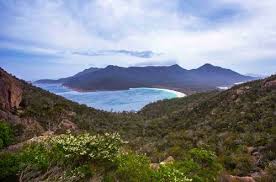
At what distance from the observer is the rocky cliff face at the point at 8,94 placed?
3388cm

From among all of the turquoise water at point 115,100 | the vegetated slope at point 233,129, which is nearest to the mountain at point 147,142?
the vegetated slope at point 233,129

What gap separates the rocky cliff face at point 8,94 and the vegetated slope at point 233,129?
1290 cm

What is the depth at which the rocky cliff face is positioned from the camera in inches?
1334

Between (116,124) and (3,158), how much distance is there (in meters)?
35.3

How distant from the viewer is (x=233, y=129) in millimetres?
36688

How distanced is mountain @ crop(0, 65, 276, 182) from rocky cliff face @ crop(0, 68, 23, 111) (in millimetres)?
88

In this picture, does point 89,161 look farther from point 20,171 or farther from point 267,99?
point 267,99

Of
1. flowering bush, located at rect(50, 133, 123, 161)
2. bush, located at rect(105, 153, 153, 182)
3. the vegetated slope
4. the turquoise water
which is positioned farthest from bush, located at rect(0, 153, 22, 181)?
the turquoise water

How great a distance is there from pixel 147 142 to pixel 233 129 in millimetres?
7994

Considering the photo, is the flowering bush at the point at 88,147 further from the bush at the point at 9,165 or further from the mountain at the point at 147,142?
the bush at the point at 9,165

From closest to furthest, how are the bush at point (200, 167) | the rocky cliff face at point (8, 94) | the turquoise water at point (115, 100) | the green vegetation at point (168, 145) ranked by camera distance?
the green vegetation at point (168, 145)
the bush at point (200, 167)
the rocky cliff face at point (8, 94)
the turquoise water at point (115, 100)

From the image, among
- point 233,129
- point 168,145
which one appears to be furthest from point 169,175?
point 233,129

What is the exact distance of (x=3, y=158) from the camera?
1612 centimetres

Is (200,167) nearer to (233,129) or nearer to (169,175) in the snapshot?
(169,175)
